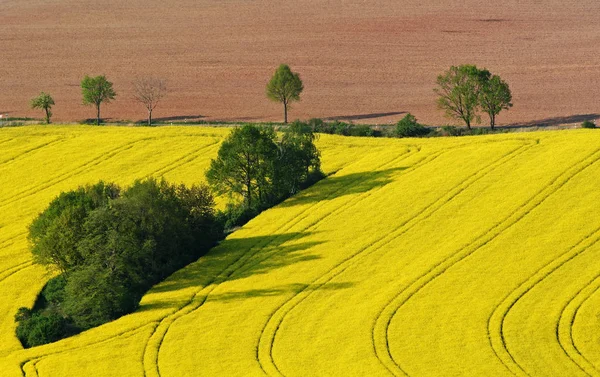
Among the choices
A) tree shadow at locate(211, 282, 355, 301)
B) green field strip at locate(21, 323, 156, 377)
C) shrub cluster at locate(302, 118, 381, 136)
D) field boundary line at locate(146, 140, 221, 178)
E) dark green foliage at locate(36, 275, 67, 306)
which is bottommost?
green field strip at locate(21, 323, 156, 377)

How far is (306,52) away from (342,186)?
69.7 meters

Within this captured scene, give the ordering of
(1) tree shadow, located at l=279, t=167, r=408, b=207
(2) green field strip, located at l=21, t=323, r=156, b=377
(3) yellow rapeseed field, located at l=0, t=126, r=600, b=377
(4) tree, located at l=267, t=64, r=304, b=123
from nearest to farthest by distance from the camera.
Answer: (3) yellow rapeseed field, located at l=0, t=126, r=600, b=377
(2) green field strip, located at l=21, t=323, r=156, b=377
(1) tree shadow, located at l=279, t=167, r=408, b=207
(4) tree, located at l=267, t=64, r=304, b=123

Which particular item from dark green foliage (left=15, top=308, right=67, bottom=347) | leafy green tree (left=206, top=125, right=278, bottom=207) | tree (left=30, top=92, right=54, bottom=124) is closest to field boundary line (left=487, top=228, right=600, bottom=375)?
dark green foliage (left=15, top=308, right=67, bottom=347)

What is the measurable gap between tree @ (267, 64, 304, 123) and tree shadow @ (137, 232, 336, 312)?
1790 inches

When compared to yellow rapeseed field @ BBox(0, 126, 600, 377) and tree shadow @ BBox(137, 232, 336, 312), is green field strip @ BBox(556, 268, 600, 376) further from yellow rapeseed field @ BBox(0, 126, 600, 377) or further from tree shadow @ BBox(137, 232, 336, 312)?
tree shadow @ BBox(137, 232, 336, 312)

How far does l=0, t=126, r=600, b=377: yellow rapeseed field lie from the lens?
202ft

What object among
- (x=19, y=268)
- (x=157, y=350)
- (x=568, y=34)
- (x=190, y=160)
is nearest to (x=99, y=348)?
(x=157, y=350)

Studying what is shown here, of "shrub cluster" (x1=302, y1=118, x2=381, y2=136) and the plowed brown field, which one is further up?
the plowed brown field

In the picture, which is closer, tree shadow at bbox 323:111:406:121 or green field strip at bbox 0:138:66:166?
green field strip at bbox 0:138:66:166

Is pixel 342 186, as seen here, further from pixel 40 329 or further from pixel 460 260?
pixel 40 329

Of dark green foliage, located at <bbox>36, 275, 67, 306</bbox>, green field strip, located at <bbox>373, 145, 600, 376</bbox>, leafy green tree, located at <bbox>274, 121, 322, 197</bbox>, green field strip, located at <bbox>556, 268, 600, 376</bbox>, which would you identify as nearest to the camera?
green field strip, located at <bbox>556, 268, 600, 376</bbox>

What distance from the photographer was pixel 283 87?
126312mm

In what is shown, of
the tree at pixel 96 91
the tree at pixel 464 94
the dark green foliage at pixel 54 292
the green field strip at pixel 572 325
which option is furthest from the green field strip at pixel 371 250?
the tree at pixel 96 91

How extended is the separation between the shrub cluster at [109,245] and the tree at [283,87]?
42.1m
